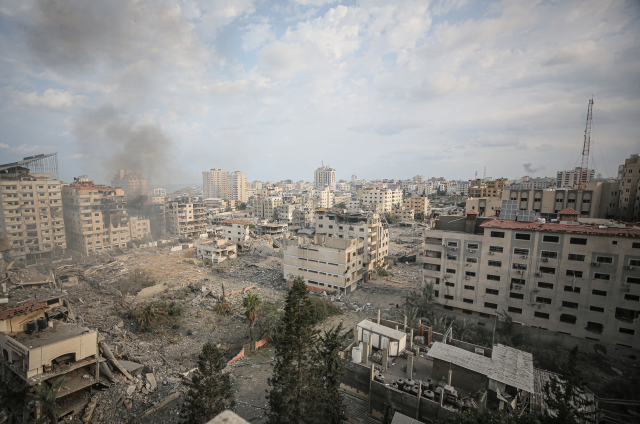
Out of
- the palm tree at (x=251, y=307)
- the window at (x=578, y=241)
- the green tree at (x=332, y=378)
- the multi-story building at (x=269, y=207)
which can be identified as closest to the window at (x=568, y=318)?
the window at (x=578, y=241)

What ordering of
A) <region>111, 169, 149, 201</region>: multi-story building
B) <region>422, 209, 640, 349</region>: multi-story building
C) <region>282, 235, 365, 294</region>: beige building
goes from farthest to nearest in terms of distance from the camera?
<region>111, 169, 149, 201</region>: multi-story building < <region>282, 235, 365, 294</region>: beige building < <region>422, 209, 640, 349</region>: multi-story building

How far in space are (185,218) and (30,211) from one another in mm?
17608

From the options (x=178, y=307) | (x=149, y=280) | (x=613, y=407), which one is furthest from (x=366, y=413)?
(x=149, y=280)

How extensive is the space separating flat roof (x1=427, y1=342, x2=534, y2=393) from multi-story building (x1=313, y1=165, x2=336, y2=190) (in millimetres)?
→ 139455

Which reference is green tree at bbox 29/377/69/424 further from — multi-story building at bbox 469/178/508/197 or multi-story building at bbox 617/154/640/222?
multi-story building at bbox 469/178/508/197

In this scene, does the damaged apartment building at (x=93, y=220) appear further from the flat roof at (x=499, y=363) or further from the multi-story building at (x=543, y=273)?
the flat roof at (x=499, y=363)

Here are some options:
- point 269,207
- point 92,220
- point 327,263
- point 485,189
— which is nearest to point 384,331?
point 327,263

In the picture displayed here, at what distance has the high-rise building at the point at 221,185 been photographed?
10912 cm

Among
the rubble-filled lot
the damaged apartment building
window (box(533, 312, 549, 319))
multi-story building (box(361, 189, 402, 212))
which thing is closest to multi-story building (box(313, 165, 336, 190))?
multi-story building (box(361, 189, 402, 212))

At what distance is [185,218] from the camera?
46781 mm

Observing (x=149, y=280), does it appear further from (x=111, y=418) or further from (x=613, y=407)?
(x=613, y=407)

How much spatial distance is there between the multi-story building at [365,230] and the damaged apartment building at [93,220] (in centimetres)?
2725

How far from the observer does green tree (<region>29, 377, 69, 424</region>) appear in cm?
905

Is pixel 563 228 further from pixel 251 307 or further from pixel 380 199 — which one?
pixel 380 199
